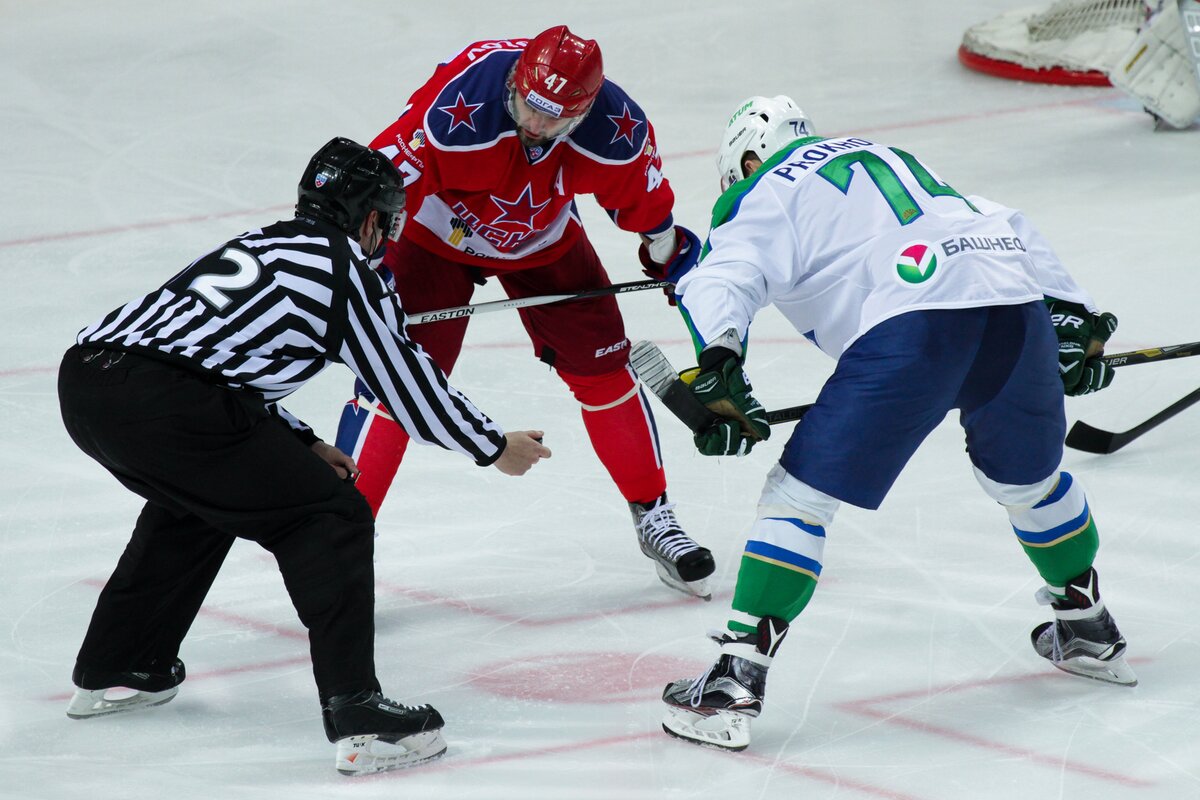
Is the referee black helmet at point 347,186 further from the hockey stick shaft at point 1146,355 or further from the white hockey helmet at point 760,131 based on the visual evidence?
the hockey stick shaft at point 1146,355

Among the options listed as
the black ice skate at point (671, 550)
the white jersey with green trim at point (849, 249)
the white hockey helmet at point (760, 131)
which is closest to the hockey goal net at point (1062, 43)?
the black ice skate at point (671, 550)

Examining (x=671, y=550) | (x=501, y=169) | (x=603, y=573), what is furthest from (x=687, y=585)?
(x=501, y=169)

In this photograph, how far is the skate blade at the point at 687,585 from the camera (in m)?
3.01

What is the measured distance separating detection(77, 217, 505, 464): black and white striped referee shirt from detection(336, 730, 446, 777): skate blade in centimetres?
52

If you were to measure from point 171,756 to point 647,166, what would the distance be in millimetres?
1434

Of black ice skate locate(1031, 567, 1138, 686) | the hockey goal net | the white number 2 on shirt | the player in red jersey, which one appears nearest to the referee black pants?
the white number 2 on shirt

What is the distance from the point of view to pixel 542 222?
9.73 ft

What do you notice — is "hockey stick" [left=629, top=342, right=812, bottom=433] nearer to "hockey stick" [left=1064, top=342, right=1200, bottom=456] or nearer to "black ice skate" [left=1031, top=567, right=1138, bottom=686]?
"black ice skate" [left=1031, top=567, right=1138, bottom=686]

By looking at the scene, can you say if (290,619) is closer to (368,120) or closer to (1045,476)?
(1045,476)

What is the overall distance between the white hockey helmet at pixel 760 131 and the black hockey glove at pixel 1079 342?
20.7 inches

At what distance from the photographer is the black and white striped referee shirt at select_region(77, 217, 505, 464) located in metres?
2.19

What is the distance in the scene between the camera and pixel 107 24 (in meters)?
7.93

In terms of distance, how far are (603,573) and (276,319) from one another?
1185mm

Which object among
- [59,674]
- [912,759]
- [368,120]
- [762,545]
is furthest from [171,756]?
[368,120]
